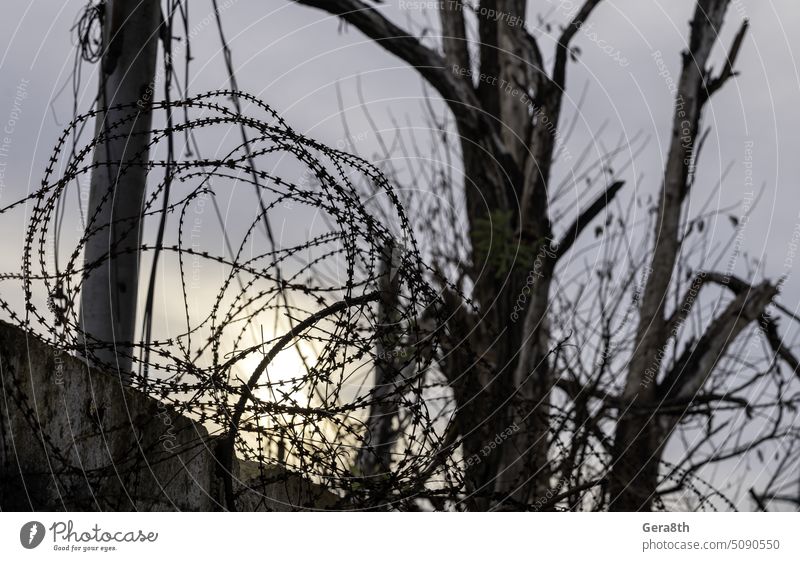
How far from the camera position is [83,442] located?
2398 millimetres

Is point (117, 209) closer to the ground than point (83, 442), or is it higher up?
higher up

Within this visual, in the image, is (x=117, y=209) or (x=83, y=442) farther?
(x=117, y=209)

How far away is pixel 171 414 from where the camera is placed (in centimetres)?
260

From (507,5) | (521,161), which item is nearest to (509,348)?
(521,161)

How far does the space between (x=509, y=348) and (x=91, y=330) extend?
131 inches

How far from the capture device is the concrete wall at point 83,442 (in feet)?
7.50

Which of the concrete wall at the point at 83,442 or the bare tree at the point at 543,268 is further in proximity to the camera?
the bare tree at the point at 543,268

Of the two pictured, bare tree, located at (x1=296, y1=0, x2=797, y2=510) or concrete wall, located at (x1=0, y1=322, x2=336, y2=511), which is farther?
bare tree, located at (x1=296, y1=0, x2=797, y2=510)

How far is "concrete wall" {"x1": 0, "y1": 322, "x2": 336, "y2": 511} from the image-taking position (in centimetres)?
229

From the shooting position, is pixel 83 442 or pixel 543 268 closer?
pixel 83 442

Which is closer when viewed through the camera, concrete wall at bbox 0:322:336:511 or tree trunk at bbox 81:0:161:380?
concrete wall at bbox 0:322:336:511

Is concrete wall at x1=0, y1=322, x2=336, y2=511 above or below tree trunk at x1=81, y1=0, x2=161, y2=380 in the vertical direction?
below
